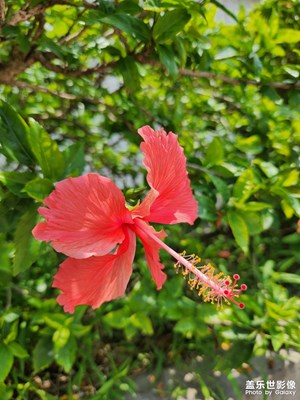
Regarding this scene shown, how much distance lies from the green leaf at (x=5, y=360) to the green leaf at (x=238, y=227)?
62 centimetres

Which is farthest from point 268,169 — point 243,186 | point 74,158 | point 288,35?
point 74,158

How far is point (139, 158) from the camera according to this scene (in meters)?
1.75

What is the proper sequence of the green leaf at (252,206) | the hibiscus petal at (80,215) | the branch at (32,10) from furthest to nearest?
the green leaf at (252,206)
the branch at (32,10)
the hibiscus petal at (80,215)

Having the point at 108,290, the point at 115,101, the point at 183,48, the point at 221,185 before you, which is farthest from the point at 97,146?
the point at 108,290

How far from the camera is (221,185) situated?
1135 millimetres

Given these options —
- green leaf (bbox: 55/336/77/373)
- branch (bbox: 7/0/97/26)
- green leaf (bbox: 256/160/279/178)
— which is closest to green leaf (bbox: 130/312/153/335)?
green leaf (bbox: 55/336/77/373)

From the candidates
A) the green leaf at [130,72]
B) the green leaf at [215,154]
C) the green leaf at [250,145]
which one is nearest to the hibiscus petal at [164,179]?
the green leaf at [130,72]

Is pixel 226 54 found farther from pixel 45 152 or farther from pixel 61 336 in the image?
pixel 61 336

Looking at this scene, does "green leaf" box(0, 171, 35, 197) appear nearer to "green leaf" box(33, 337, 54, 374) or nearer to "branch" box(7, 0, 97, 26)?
"branch" box(7, 0, 97, 26)

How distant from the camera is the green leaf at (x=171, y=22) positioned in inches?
32.8

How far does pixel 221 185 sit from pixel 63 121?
0.68 meters

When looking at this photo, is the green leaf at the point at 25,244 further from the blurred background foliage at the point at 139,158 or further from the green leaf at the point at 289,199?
the green leaf at the point at 289,199

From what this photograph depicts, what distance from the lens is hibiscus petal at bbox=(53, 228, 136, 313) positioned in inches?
23.7

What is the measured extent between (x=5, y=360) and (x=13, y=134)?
595 mm
